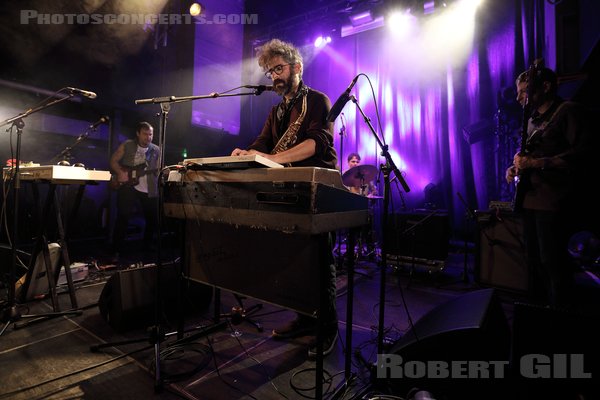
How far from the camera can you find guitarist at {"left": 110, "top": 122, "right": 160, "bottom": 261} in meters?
4.60

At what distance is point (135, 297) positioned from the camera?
7.58 ft

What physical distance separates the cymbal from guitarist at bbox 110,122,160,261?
3045 millimetres

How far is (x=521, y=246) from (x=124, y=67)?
22.7 feet

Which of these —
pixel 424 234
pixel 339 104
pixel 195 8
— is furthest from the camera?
pixel 195 8

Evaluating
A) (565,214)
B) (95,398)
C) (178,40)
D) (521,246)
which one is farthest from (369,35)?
(95,398)

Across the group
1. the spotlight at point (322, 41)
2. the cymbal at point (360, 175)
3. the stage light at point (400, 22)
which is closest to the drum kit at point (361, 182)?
the cymbal at point (360, 175)

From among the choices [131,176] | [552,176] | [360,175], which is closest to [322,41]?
[360,175]

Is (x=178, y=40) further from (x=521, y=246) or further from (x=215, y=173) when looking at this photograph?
(x=521, y=246)

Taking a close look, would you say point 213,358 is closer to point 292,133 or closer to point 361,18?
point 292,133

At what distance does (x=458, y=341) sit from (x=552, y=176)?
5.31 ft

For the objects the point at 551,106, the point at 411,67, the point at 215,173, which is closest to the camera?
the point at 215,173

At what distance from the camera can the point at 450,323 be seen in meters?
1.45

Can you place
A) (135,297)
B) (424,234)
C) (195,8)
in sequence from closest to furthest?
(135,297)
(424,234)
(195,8)

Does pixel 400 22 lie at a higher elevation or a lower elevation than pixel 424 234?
higher
